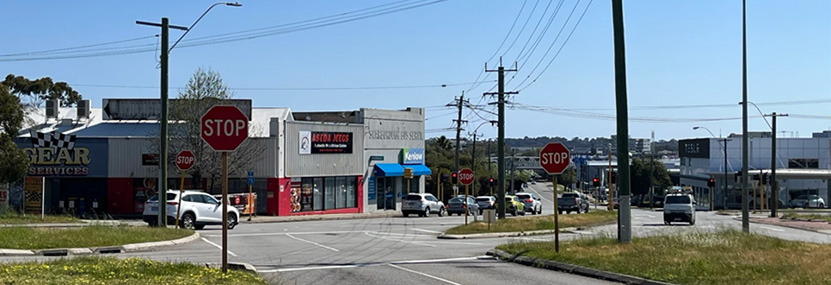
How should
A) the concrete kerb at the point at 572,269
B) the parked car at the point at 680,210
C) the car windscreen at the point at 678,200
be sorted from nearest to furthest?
the concrete kerb at the point at 572,269, the parked car at the point at 680,210, the car windscreen at the point at 678,200

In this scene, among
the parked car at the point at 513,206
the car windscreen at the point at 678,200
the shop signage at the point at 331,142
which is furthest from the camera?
the parked car at the point at 513,206

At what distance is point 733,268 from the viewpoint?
52.5ft

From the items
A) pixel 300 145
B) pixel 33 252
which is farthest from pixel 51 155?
pixel 33 252

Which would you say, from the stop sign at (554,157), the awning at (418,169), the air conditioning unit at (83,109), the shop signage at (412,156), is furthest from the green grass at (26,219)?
the awning at (418,169)

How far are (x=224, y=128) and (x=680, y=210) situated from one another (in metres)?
37.4

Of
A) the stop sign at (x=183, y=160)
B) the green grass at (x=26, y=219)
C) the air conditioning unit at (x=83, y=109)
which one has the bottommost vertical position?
the green grass at (x=26, y=219)

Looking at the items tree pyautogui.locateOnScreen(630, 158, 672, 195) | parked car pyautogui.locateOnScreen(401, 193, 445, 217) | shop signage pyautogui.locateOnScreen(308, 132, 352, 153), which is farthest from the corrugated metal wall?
tree pyautogui.locateOnScreen(630, 158, 672, 195)

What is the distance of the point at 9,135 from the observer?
3684 cm

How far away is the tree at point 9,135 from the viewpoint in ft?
119

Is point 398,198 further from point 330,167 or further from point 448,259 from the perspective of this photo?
point 448,259

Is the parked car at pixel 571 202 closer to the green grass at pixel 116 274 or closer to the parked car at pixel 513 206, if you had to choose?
the parked car at pixel 513 206

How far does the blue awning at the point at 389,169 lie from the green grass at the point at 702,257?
40.9m

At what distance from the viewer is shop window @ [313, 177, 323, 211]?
191 feet

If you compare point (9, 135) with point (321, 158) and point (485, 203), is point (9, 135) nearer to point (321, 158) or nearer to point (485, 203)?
point (321, 158)
